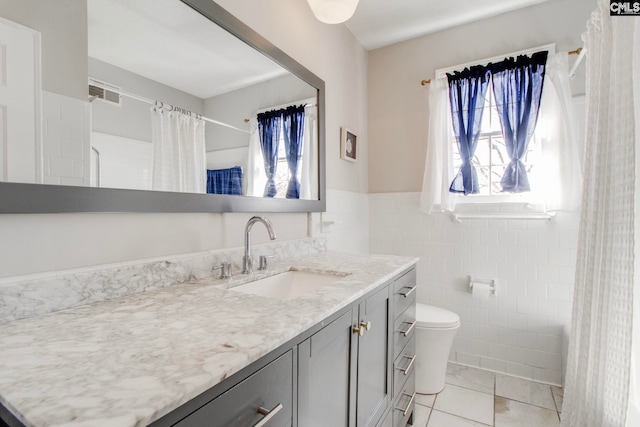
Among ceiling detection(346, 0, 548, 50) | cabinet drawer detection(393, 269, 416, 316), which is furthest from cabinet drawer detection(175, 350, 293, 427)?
ceiling detection(346, 0, 548, 50)

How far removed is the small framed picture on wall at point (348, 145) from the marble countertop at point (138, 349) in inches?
60.1

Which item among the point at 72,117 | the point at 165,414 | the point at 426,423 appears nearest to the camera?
the point at 165,414

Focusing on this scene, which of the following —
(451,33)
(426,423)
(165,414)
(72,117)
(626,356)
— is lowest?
(426,423)

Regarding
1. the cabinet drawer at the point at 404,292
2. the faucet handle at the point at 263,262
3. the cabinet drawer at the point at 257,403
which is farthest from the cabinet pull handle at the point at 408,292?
the cabinet drawer at the point at 257,403

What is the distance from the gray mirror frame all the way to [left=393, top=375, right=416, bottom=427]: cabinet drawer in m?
1.11

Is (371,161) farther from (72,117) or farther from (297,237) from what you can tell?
(72,117)

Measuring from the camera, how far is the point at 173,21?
3.87ft

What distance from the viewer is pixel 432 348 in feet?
6.59

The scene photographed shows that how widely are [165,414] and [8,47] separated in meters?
0.95

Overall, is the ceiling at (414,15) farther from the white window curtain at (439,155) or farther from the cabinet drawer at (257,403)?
the cabinet drawer at (257,403)

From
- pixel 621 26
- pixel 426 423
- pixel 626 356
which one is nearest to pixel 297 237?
pixel 426 423

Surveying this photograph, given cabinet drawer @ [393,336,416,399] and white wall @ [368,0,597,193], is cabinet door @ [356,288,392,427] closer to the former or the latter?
cabinet drawer @ [393,336,416,399]

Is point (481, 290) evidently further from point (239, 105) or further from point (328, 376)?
point (239, 105)

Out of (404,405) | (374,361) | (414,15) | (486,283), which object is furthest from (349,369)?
(414,15)
